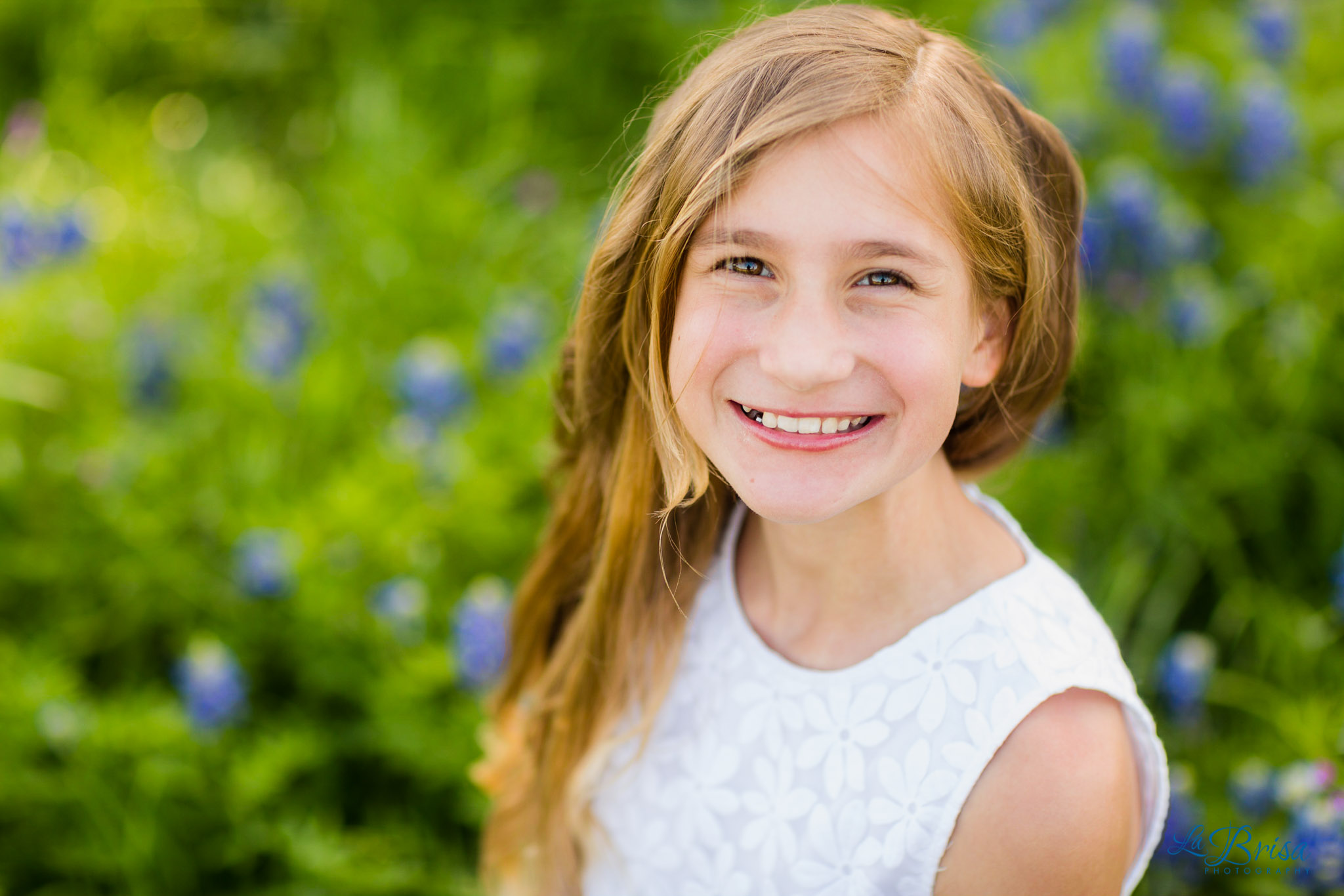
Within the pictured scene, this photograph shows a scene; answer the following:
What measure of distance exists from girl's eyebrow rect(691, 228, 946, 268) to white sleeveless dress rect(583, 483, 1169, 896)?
40cm

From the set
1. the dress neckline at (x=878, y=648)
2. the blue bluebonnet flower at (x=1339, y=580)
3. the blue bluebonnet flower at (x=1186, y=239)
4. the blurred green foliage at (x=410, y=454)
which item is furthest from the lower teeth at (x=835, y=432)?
the blue bluebonnet flower at (x=1186, y=239)

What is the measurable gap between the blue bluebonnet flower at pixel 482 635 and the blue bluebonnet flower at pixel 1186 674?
1169 mm

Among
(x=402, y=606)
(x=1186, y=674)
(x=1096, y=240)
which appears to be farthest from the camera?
(x=1096, y=240)

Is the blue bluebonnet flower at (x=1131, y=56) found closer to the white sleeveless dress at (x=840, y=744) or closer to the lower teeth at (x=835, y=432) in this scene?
the white sleeveless dress at (x=840, y=744)

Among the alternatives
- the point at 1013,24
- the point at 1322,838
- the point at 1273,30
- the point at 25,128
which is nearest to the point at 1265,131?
the point at 1273,30

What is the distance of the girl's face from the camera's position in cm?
102

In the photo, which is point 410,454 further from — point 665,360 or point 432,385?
point 665,360

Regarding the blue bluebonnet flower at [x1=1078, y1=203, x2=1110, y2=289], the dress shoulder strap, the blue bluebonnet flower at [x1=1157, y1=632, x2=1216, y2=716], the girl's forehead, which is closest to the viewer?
the girl's forehead

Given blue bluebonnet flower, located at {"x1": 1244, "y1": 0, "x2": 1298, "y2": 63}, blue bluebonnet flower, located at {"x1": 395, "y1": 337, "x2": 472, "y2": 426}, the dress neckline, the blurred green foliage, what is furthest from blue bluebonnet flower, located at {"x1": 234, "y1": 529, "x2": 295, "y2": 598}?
blue bluebonnet flower, located at {"x1": 1244, "y1": 0, "x2": 1298, "y2": 63}

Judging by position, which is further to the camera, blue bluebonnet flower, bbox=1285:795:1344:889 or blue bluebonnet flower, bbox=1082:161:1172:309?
blue bluebonnet flower, bbox=1082:161:1172:309

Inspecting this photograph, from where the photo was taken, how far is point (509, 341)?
2469mm

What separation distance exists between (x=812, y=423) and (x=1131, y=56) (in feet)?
7.32

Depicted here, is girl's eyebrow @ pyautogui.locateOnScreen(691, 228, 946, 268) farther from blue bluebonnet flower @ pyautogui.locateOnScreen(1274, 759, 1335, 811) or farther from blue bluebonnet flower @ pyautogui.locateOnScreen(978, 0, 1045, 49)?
blue bluebonnet flower @ pyautogui.locateOnScreen(978, 0, 1045, 49)

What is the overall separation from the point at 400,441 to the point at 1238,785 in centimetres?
170
